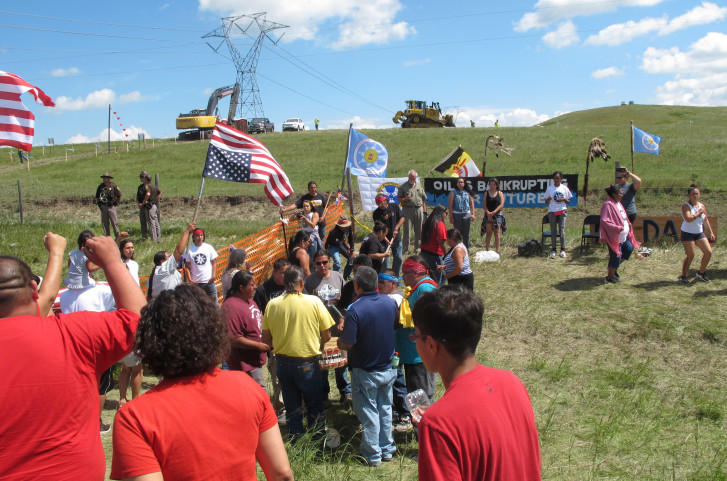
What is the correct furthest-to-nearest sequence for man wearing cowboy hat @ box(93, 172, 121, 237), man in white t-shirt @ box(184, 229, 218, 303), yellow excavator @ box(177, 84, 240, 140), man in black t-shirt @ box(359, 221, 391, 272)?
yellow excavator @ box(177, 84, 240, 140)
man wearing cowboy hat @ box(93, 172, 121, 237)
man in black t-shirt @ box(359, 221, 391, 272)
man in white t-shirt @ box(184, 229, 218, 303)

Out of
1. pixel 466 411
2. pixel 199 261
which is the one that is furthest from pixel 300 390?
pixel 199 261

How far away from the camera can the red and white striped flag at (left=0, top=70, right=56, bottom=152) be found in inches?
259

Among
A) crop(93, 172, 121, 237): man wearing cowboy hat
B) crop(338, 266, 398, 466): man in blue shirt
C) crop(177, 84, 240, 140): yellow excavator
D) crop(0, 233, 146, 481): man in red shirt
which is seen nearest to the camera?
crop(0, 233, 146, 481): man in red shirt

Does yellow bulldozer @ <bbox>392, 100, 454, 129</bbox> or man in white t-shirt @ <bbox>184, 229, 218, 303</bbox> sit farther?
yellow bulldozer @ <bbox>392, 100, 454, 129</bbox>

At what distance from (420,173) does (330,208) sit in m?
13.4

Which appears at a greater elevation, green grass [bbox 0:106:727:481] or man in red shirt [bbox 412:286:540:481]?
man in red shirt [bbox 412:286:540:481]

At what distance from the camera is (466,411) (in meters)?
1.81

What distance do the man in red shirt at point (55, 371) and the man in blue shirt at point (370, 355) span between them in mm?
2377

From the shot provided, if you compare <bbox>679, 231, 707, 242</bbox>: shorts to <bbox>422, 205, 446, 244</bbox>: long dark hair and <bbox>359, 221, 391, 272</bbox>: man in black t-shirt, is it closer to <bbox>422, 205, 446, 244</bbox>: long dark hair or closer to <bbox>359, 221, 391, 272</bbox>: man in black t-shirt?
<bbox>422, 205, 446, 244</bbox>: long dark hair

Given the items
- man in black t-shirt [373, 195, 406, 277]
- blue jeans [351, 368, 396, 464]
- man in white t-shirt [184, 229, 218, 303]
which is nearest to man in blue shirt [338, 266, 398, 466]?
blue jeans [351, 368, 396, 464]

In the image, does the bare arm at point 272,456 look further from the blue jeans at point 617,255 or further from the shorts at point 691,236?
the shorts at point 691,236

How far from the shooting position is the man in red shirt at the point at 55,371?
6.56 ft

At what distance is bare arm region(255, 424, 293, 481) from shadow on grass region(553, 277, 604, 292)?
26.4ft

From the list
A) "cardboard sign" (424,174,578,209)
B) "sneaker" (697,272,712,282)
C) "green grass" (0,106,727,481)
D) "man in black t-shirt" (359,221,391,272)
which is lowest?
"green grass" (0,106,727,481)
